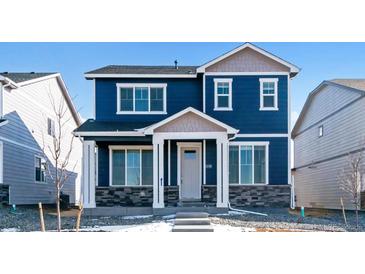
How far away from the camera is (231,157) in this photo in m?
15.9

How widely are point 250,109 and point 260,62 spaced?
5.27 feet

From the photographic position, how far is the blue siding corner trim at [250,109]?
15.9 meters

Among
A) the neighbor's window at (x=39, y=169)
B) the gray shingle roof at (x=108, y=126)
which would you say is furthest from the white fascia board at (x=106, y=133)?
the neighbor's window at (x=39, y=169)

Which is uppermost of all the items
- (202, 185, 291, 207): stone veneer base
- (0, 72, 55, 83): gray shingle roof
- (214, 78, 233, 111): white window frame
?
(0, 72, 55, 83): gray shingle roof

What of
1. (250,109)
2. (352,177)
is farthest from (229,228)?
(250,109)

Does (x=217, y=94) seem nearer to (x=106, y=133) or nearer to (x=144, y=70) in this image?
(x=144, y=70)

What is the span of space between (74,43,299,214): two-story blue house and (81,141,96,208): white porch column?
66cm

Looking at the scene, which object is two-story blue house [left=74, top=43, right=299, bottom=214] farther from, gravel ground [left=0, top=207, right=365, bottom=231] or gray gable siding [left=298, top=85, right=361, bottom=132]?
gray gable siding [left=298, top=85, right=361, bottom=132]

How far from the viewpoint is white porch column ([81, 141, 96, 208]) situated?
48.5ft

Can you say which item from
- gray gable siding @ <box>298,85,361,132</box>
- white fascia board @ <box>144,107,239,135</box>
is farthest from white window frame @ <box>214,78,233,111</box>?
gray gable siding @ <box>298,85,361,132</box>

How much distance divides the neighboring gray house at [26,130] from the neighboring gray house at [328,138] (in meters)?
10.6

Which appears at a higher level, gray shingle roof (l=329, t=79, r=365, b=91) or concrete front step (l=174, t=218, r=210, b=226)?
gray shingle roof (l=329, t=79, r=365, b=91)

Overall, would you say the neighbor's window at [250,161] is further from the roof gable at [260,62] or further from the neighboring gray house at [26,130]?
the neighboring gray house at [26,130]
